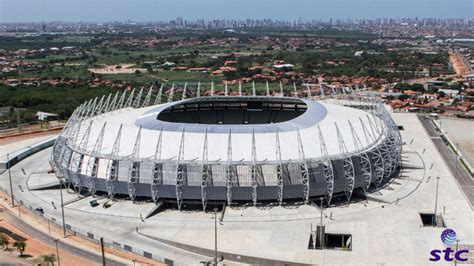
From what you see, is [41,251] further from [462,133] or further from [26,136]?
[462,133]

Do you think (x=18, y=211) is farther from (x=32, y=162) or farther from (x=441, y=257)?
(x=441, y=257)

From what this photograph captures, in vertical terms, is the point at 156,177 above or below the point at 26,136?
above

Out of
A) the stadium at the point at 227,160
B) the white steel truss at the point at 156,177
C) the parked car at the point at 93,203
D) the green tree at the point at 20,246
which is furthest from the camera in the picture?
the parked car at the point at 93,203

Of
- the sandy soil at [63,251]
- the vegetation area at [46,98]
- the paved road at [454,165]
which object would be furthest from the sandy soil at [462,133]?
the vegetation area at [46,98]

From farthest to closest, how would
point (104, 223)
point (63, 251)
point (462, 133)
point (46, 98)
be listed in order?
1. point (46, 98)
2. point (462, 133)
3. point (104, 223)
4. point (63, 251)

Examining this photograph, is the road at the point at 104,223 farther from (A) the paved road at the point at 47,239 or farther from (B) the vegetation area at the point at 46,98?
(B) the vegetation area at the point at 46,98

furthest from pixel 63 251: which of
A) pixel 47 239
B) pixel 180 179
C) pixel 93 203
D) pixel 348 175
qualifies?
pixel 348 175
